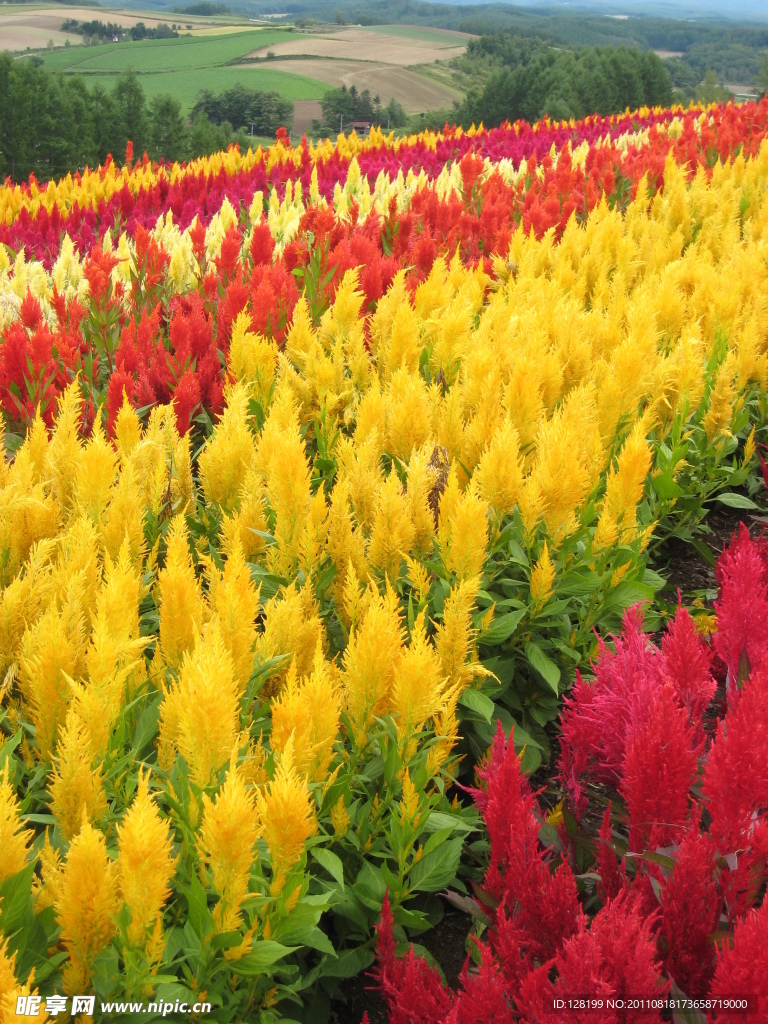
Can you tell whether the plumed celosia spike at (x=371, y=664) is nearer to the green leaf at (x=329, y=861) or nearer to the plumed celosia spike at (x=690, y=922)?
the green leaf at (x=329, y=861)

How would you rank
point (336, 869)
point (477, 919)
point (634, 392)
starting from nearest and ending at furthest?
point (336, 869), point (477, 919), point (634, 392)

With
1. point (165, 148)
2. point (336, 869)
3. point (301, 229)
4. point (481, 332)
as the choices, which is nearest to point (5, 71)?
point (165, 148)

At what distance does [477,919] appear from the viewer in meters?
1.55

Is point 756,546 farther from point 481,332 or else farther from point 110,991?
point 110,991

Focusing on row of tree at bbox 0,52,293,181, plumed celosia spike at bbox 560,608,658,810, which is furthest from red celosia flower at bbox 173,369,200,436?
row of tree at bbox 0,52,293,181

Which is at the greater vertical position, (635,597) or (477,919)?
(635,597)

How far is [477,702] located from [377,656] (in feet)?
1.33

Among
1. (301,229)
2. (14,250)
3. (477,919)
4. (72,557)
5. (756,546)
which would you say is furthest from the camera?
(14,250)

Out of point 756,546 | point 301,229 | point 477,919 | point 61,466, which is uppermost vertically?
point 301,229

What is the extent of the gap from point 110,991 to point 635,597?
1627 millimetres

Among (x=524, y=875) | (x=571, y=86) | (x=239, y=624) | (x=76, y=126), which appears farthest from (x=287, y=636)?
(x=571, y=86)

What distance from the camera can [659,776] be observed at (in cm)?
131

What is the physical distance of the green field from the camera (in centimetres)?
4947

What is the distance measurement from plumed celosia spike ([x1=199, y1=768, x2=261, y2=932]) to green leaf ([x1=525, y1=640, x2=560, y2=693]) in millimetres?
1046
